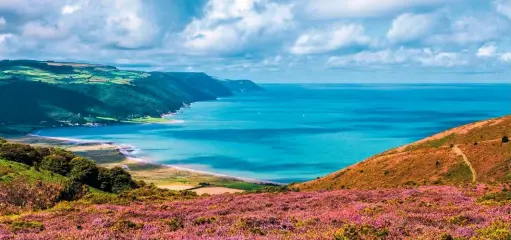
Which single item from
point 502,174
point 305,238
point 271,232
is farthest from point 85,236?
point 502,174

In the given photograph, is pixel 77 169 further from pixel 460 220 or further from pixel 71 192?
pixel 460 220

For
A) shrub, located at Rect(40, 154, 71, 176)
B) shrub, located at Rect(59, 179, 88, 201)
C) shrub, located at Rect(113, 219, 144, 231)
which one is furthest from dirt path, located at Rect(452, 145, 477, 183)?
shrub, located at Rect(40, 154, 71, 176)

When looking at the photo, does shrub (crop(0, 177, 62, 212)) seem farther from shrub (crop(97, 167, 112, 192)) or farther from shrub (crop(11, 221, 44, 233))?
shrub (crop(97, 167, 112, 192))

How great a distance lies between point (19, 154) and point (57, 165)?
6632 millimetres

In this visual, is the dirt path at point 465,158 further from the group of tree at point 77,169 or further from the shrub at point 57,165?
the shrub at point 57,165

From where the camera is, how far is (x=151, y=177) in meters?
166

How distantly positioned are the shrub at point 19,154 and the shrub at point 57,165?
2.97 metres

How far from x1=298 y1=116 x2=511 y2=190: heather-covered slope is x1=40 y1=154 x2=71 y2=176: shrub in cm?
Answer: 4330

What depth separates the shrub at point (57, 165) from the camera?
3142 inches

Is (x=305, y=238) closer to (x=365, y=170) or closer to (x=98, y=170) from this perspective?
(x=365, y=170)

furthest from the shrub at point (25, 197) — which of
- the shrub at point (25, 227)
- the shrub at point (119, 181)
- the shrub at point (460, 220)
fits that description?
the shrub at point (460, 220)

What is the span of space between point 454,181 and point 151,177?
12380 centimetres

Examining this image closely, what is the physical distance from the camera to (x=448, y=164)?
2702 inches

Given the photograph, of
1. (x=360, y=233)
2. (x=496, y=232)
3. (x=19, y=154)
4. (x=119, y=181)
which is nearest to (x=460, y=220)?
(x=496, y=232)
